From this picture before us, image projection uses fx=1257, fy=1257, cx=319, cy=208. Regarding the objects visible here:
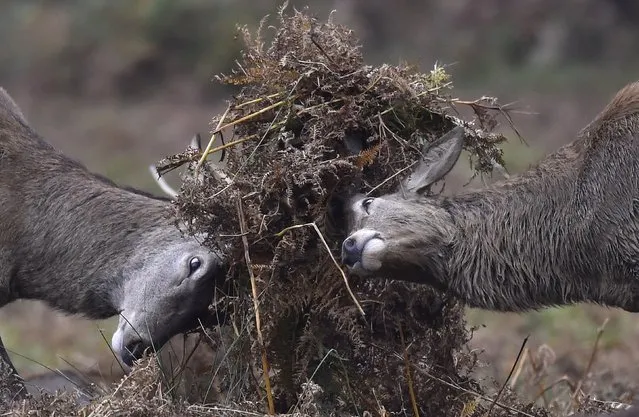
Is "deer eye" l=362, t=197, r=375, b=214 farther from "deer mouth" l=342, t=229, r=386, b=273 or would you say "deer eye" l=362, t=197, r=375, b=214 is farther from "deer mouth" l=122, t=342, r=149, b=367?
"deer mouth" l=122, t=342, r=149, b=367

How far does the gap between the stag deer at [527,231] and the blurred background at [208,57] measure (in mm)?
11837

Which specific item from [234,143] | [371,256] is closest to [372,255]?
[371,256]

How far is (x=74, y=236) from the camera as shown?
7242mm

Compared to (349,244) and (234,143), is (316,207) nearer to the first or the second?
(349,244)

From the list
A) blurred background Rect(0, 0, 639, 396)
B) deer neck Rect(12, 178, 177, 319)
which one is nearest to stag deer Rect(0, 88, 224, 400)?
deer neck Rect(12, 178, 177, 319)

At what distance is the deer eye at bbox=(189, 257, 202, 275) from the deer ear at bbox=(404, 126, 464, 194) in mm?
1196

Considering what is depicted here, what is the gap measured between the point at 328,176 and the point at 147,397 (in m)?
1.36

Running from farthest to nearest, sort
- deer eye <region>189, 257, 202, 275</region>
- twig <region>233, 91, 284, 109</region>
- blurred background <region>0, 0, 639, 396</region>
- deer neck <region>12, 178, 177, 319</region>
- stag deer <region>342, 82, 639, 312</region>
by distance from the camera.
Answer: blurred background <region>0, 0, 639, 396</region>
deer neck <region>12, 178, 177, 319</region>
deer eye <region>189, 257, 202, 275</region>
twig <region>233, 91, 284, 109</region>
stag deer <region>342, 82, 639, 312</region>

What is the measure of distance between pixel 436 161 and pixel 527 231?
597mm

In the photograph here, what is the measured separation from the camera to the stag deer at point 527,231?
5980 millimetres

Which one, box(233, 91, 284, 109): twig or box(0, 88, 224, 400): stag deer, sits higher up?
box(233, 91, 284, 109): twig

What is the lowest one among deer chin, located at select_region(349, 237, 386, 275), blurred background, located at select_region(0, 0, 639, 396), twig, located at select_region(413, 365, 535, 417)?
twig, located at select_region(413, 365, 535, 417)

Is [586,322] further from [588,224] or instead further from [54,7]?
[54,7]

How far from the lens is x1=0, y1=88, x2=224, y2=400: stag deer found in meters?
6.95
